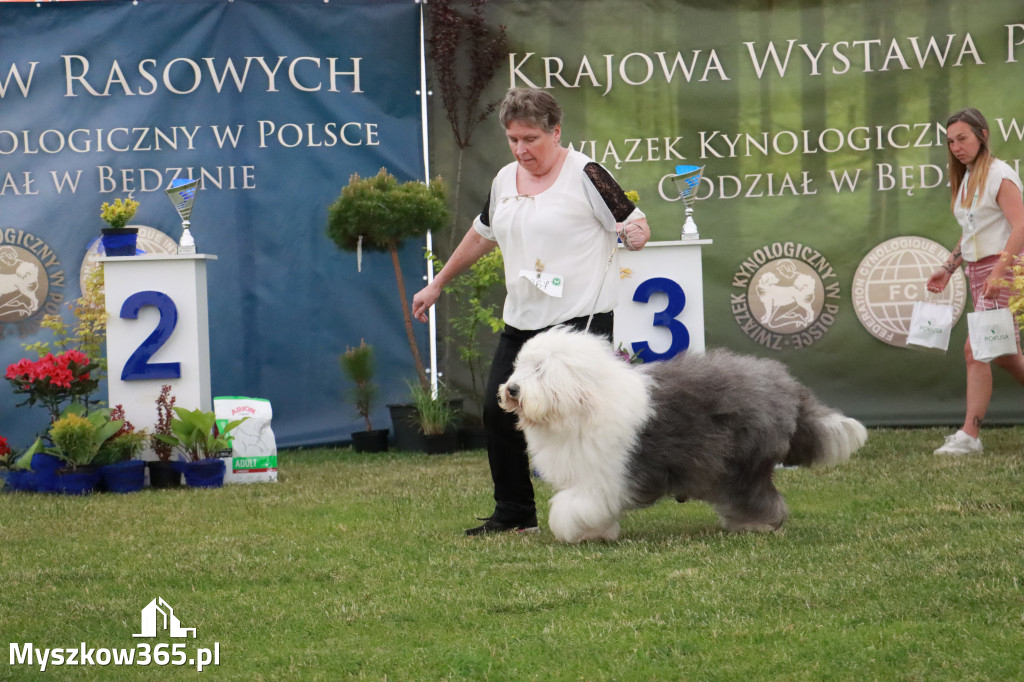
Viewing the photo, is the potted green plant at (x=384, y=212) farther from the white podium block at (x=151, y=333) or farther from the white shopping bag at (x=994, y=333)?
the white shopping bag at (x=994, y=333)

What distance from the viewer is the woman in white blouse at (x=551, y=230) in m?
4.52

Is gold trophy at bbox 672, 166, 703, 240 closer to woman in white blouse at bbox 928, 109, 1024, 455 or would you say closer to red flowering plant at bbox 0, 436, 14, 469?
woman in white blouse at bbox 928, 109, 1024, 455

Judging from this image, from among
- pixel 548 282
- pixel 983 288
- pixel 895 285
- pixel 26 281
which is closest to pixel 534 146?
pixel 548 282

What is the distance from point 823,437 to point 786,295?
3.82 meters

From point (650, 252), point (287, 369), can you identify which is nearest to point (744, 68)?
point (650, 252)

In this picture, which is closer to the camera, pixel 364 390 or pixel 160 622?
pixel 160 622

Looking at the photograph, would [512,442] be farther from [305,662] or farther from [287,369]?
[287,369]

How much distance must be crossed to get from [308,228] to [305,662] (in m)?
5.49

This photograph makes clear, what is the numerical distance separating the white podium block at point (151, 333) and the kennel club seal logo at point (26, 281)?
4.38 feet

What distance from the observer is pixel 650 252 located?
22.8 feet

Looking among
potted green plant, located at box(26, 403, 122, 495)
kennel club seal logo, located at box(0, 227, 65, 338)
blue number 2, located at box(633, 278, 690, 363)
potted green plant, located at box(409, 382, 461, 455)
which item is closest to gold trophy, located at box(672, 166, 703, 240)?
blue number 2, located at box(633, 278, 690, 363)

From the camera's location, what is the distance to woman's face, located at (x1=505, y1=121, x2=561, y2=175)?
4.51 meters

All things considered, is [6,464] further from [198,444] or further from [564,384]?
[564,384]

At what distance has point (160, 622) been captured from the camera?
3.55m
